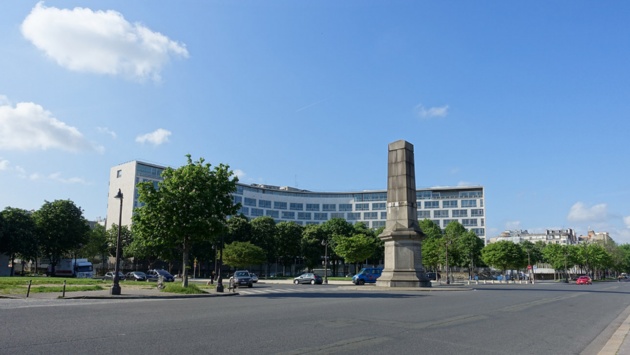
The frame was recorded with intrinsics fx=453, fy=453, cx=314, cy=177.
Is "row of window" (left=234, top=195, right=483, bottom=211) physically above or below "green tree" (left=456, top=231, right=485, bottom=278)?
above

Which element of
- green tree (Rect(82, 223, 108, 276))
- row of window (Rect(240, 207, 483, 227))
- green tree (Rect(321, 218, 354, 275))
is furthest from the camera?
row of window (Rect(240, 207, 483, 227))

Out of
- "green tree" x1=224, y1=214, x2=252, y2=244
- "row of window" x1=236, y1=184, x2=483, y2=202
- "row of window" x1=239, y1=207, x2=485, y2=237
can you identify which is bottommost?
"green tree" x1=224, y1=214, x2=252, y2=244

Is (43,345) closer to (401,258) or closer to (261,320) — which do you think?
(261,320)

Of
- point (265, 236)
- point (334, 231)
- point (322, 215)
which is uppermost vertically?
point (322, 215)

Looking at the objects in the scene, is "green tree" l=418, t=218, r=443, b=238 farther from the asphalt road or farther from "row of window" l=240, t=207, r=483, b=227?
the asphalt road

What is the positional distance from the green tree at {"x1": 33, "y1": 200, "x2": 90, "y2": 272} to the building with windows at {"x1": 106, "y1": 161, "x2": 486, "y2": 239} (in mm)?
56787

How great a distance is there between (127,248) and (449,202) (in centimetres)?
9301

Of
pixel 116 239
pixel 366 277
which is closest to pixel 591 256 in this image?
pixel 366 277

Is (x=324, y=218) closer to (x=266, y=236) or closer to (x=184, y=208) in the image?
(x=266, y=236)

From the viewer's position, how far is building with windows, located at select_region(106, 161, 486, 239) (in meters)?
134

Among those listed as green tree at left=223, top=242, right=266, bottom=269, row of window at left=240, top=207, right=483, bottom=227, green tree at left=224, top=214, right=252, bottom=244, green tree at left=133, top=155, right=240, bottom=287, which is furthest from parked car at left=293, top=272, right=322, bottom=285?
row of window at left=240, top=207, right=483, bottom=227

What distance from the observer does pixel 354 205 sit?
143875mm

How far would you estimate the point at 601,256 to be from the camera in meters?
107

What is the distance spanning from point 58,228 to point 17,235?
5949 mm
